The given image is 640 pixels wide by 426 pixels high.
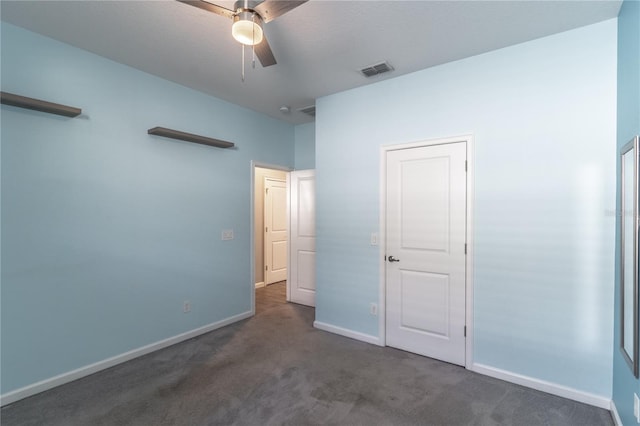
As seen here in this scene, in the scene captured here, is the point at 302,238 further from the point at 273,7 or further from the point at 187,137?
the point at 273,7

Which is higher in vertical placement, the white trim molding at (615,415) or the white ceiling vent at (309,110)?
the white ceiling vent at (309,110)

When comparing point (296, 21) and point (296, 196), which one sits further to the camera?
point (296, 196)

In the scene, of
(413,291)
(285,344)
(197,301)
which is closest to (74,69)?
(197,301)

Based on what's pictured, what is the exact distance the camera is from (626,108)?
6.33ft

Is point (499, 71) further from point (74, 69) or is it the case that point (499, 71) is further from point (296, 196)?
point (74, 69)

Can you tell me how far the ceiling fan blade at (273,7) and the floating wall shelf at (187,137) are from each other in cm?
184

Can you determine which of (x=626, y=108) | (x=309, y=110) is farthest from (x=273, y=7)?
(x=309, y=110)

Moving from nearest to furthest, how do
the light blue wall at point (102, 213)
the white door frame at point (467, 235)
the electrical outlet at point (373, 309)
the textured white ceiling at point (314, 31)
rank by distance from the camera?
the textured white ceiling at point (314, 31)
the light blue wall at point (102, 213)
the white door frame at point (467, 235)
the electrical outlet at point (373, 309)

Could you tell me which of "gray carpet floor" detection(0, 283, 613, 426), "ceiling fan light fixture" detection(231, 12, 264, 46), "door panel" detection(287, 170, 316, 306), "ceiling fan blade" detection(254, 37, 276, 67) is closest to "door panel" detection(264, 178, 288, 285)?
"door panel" detection(287, 170, 316, 306)

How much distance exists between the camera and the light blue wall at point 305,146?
15.4 feet

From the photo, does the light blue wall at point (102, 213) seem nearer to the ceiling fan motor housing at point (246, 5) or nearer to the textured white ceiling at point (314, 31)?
the textured white ceiling at point (314, 31)

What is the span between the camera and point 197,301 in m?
3.50

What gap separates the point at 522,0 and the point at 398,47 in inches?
34.5

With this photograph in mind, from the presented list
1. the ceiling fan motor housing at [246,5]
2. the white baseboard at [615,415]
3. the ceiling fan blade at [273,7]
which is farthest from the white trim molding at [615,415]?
the ceiling fan motor housing at [246,5]
